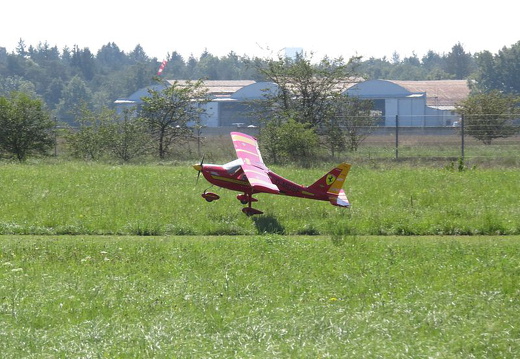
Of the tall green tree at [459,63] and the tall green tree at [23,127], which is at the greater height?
the tall green tree at [459,63]

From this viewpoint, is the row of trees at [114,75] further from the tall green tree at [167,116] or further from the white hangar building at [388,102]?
the tall green tree at [167,116]

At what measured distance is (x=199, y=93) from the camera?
132ft

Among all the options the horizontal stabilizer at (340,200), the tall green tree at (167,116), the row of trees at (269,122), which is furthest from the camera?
the tall green tree at (167,116)

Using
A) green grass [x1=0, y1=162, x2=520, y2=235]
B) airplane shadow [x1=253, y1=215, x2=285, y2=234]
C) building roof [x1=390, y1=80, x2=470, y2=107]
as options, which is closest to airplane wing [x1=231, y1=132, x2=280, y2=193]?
airplane shadow [x1=253, y1=215, x2=285, y2=234]

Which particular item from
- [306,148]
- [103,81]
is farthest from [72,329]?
[103,81]

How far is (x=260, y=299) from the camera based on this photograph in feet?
33.1

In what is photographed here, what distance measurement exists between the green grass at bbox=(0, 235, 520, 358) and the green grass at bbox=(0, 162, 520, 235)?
2.09m

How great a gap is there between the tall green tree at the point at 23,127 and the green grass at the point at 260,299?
18744 mm

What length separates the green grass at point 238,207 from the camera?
16656 mm

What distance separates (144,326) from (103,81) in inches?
5954

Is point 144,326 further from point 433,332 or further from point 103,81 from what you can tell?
point 103,81

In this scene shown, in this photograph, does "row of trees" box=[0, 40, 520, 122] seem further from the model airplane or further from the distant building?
the model airplane

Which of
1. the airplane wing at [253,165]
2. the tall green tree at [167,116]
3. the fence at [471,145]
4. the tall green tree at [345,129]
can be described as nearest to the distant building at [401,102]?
the tall green tree at [345,129]

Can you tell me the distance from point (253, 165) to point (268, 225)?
2584 millimetres
